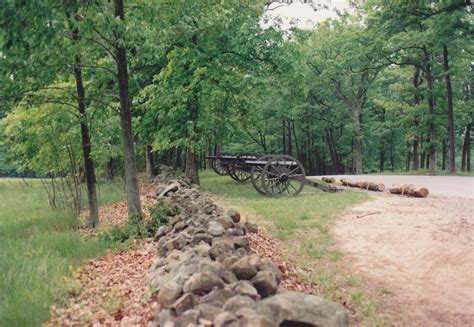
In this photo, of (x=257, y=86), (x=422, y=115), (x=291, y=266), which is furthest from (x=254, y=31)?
(x=422, y=115)

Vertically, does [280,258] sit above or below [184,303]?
below

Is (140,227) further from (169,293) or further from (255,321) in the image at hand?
(255,321)

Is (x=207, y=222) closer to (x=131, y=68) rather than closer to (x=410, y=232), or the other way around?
(x=410, y=232)

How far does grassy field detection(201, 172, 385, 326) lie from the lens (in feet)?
14.0

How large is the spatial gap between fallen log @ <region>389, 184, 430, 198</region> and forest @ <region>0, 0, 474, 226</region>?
473 cm

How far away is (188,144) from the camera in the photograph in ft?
39.4

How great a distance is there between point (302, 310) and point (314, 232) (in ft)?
14.6

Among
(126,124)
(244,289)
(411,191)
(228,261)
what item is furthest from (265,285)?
(411,191)

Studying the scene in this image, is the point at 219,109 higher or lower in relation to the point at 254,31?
lower

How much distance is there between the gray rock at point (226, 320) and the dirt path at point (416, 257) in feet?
6.45

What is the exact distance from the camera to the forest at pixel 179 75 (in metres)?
5.81

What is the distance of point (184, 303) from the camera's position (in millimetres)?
2975

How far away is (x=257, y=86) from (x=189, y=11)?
4.81 metres

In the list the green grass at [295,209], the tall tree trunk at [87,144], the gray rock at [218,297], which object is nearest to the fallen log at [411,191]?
the green grass at [295,209]
